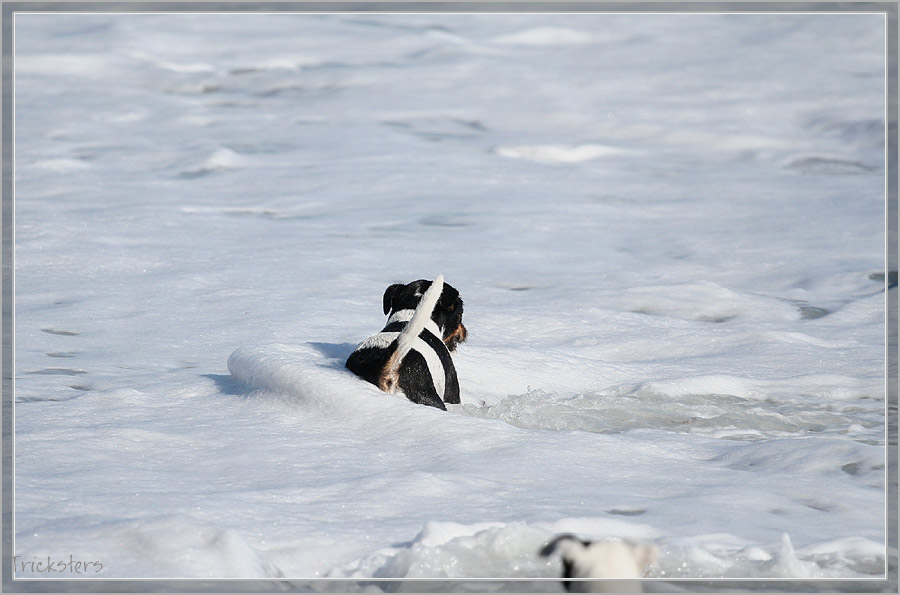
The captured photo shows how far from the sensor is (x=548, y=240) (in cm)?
685

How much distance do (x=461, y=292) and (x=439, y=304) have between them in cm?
156

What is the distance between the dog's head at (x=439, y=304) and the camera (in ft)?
13.5

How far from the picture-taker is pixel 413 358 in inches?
147

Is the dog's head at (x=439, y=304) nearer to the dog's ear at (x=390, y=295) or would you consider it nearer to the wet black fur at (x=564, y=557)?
the dog's ear at (x=390, y=295)

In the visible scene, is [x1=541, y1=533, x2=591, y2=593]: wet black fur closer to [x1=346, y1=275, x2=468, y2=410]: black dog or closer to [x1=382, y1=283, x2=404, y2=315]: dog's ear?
[x1=346, y1=275, x2=468, y2=410]: black dog

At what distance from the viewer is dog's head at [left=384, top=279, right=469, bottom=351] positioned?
4.13m

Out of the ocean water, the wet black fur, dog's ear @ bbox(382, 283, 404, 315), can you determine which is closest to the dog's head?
dog's ear @ bbox(382, 283, 404, 315)

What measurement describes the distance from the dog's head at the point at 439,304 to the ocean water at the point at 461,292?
0.72 feet

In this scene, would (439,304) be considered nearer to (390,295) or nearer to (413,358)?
(390,295)

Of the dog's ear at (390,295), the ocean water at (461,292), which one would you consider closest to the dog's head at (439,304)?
the dog's ear at (390,295)

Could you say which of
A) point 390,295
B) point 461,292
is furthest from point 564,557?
point 461,292
